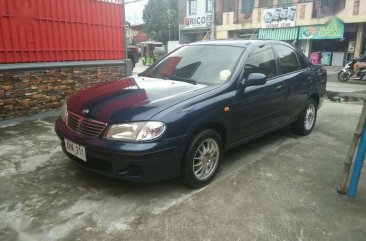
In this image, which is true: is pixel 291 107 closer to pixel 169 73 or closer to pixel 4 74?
pixel 169 73

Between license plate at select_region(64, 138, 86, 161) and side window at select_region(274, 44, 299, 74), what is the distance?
3005 mm

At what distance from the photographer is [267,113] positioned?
171 inches

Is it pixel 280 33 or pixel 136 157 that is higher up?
pixel 280 33

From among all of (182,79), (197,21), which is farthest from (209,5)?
(182,79)

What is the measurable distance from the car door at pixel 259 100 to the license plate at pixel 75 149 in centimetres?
163

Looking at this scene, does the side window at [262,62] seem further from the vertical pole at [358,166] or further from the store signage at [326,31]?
the store signage at [326,31]

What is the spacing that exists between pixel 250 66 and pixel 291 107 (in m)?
1.19

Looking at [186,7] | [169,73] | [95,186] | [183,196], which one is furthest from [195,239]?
[186,7]

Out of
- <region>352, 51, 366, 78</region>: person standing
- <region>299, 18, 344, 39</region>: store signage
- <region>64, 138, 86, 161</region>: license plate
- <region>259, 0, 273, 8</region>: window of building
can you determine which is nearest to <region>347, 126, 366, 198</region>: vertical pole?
<region>64, 138, 86, 161</region>: license plate

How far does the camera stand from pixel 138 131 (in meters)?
2.98

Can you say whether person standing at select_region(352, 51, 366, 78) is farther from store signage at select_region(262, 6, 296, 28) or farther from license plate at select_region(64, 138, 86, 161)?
license plate at select_region(64, 138, 86, 161)

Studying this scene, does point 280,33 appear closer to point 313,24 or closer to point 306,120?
point 313,24

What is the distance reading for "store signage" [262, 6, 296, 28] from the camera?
23.4 metres

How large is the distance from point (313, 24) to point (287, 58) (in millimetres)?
19496
